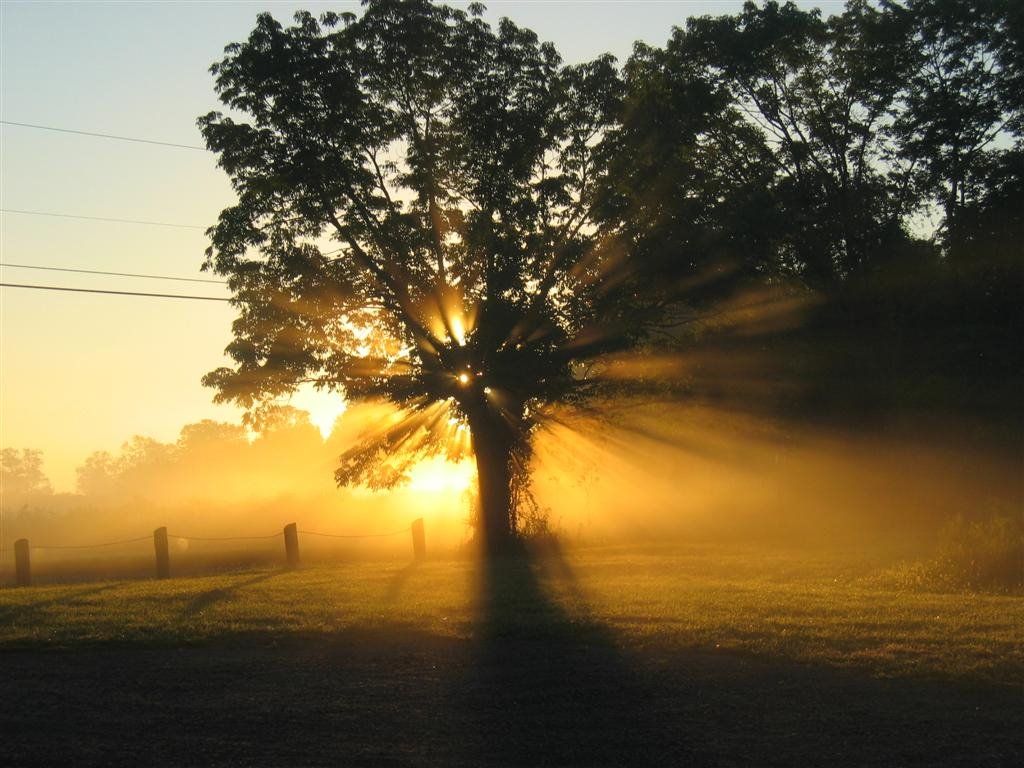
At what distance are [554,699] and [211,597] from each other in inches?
360

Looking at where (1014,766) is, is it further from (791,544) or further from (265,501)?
(265,501)

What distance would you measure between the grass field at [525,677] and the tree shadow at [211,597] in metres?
0.09

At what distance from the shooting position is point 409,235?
2825 cm

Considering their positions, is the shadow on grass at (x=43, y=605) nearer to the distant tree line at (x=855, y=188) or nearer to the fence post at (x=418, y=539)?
the fence post at (x=418, y=539)

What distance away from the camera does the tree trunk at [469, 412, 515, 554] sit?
96.9 feet

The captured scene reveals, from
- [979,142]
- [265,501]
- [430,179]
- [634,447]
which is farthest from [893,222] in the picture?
[265,501]

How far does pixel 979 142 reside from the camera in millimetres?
35625

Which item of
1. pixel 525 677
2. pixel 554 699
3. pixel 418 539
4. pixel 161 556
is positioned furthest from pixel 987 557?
pixel 161 556

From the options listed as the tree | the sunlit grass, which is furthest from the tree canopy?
the sunlit grass

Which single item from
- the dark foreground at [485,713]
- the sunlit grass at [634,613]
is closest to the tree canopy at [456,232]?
the sunlit grass at [634,613]

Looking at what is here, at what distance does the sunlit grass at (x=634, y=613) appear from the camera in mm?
11078

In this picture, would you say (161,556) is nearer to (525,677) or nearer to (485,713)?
(525,677)

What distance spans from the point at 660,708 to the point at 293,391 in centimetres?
2098

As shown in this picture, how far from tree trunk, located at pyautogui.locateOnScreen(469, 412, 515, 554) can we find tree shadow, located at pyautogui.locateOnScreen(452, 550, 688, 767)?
1537 centimetres
